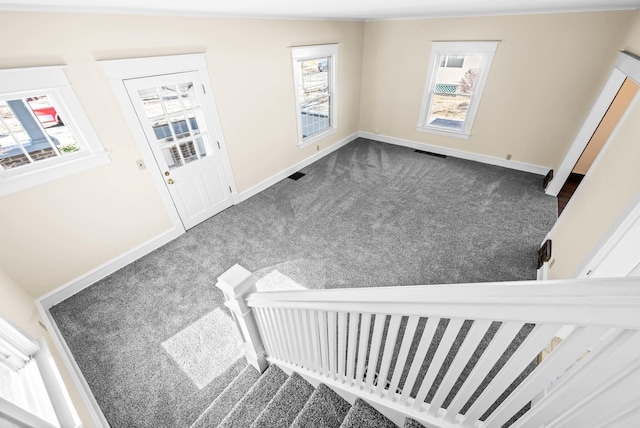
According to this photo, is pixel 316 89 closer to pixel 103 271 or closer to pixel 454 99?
pixel 103 271

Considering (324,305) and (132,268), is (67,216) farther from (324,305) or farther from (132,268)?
(324,305)

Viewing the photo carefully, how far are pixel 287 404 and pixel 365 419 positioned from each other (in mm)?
562

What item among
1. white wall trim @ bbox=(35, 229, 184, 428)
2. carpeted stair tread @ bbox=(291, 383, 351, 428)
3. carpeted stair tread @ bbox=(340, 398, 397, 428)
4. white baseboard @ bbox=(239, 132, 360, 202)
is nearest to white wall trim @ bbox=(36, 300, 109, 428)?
white wall trim @ bbox=(35, 229, 184, 428)

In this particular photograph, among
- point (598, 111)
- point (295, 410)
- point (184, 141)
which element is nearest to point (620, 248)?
point (295, 410)

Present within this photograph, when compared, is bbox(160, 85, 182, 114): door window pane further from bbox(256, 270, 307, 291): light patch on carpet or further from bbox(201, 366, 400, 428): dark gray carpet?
bbox(201, 366, 400, 428): dark gray carpet

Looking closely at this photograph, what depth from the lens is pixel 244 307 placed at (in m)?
1.56

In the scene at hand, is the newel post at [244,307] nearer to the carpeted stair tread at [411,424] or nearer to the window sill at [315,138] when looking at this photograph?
the carpeted stair tread at [411,424]

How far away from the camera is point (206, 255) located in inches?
128

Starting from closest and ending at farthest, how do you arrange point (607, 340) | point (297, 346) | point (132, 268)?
point (607, 340) → point (297, 346) → point (132, 268)

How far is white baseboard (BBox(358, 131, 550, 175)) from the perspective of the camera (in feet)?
15.6

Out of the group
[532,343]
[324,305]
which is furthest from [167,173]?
[532,343]

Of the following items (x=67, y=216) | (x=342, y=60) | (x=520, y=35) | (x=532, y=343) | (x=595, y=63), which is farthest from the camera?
(x=342, y=60)

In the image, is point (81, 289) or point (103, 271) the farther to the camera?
point (103, 271)

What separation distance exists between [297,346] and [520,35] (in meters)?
5.28
